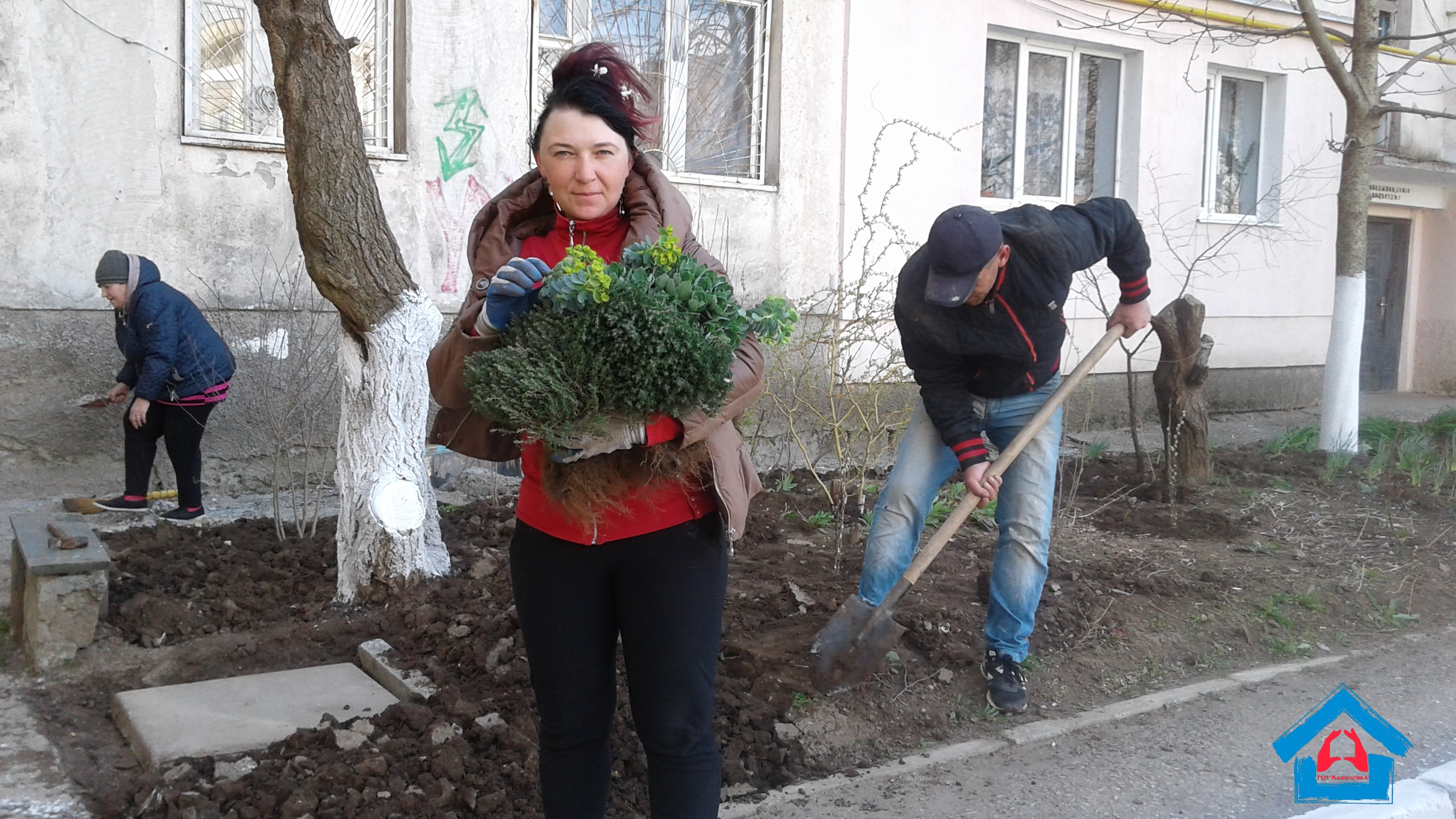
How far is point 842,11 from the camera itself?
28.7 ft

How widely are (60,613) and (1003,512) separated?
341cm

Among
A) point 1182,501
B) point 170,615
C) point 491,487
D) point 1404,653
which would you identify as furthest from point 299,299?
point 1404,653

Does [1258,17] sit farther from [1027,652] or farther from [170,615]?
[170,615]

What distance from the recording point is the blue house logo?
10.3 ft

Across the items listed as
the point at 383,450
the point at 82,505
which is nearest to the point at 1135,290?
the point at 383,450

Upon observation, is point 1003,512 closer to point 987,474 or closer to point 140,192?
point 987,474

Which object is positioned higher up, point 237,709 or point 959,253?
point 959,253

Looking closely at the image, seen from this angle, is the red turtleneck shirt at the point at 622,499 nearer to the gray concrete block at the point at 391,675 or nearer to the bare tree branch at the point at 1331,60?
the gray concrete block at the point at 391,675

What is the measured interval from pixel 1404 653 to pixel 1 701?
5403mm

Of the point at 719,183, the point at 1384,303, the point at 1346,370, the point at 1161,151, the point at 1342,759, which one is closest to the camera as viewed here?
the point at 1342,759

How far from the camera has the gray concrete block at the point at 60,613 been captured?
400cm

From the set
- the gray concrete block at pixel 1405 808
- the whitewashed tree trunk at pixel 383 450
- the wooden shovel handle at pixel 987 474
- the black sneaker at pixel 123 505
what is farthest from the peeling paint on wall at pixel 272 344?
the gray concrete block at pixel 1405 808

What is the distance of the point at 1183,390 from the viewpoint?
6.75m

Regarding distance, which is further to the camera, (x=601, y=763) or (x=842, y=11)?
(x=842, y=11)
